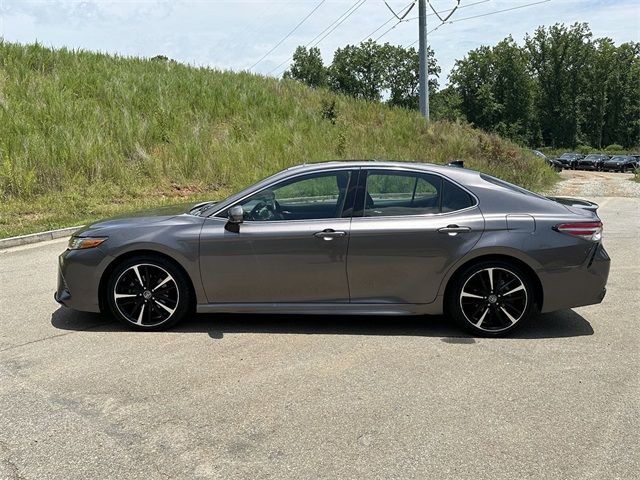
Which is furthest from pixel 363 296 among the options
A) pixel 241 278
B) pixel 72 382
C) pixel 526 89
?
pixel 526 89

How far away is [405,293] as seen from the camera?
474cm

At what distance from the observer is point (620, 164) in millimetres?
50219

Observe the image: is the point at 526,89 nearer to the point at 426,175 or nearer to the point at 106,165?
the point at 106,165

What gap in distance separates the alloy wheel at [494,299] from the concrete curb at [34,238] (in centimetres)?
816

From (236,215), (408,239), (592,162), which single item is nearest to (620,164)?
(592,162)

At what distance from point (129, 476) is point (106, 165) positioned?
13.3 metres

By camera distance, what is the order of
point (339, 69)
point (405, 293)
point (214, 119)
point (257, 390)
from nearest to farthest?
1. point (257, 390)
2. point (405, 293)
3. point (214, 119)
4. point (339, 69)

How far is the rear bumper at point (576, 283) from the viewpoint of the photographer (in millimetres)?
4637

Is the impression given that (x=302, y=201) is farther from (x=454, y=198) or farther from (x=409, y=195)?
(x=454, y=198)

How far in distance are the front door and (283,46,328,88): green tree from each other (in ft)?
345

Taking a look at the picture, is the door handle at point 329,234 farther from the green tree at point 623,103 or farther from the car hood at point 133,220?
the green tree at point 623,103

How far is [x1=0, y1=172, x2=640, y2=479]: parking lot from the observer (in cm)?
292

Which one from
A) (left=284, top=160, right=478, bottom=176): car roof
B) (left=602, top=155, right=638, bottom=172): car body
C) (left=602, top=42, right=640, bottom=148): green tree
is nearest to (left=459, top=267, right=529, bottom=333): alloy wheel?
(left=284, top=160, right=478, bottom=176): car roof

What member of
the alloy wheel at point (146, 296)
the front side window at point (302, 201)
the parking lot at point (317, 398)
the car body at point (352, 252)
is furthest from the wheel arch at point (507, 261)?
the alloy wheel at point (146, 296)
